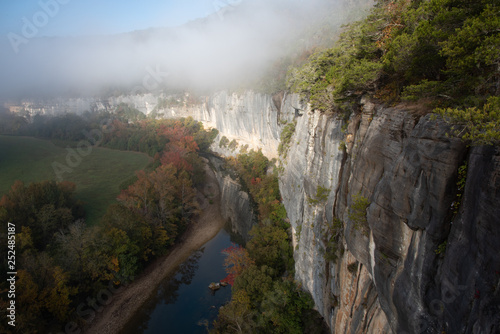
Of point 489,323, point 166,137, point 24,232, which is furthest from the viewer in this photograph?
point 166,137

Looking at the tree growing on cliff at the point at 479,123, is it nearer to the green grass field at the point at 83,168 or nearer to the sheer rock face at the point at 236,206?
the sheer rock face at the point at 236,206

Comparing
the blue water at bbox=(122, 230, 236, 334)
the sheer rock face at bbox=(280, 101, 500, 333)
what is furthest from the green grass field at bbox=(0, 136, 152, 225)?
the sheer rock face at bbox=(280, 101, 500, 333)

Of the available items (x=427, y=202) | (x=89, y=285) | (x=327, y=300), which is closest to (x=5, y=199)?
(x=89, y=285)

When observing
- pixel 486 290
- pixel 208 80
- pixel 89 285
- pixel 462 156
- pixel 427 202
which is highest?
pixel 208 80

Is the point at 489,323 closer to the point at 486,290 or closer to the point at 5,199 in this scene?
the point at 486,290

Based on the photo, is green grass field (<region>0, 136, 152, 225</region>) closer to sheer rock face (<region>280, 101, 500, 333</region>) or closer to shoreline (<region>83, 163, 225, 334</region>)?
shoreline (<region>83, 163, 225, 334</region>)

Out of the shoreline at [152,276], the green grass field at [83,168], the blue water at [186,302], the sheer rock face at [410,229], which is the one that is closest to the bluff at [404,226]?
the sheer rock face at [410,229]

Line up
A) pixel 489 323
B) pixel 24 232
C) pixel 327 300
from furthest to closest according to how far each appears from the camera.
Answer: pixel 24 232
pixel 327 300
pixel 489 323

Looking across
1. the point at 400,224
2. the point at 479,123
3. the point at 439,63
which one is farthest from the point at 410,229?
the point at 439,63
